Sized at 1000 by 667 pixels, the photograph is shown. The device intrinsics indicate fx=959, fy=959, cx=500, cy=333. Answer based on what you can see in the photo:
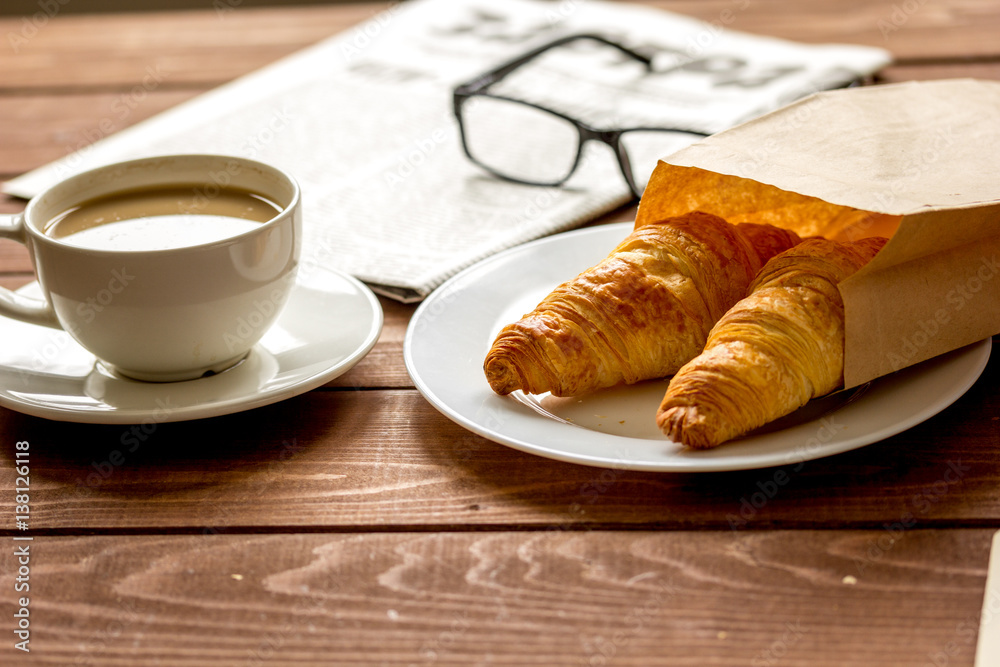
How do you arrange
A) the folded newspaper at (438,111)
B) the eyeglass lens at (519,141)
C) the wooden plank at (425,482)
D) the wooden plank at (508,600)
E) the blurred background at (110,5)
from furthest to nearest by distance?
the blurred background at (110,5), the eyeglass lens at (519,141), the folded newspaper at (438,111), the wooden plank at (425,482), the wooden plank at (508,600)

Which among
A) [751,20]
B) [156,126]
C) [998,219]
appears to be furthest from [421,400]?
[751,20]

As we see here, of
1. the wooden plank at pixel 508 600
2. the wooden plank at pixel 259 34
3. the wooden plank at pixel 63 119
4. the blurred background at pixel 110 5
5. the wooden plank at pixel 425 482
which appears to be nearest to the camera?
the wooden plank at pixel 508 600

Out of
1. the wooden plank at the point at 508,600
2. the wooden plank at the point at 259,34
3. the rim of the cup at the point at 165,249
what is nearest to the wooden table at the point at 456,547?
the wooden plank at the point at 508,600

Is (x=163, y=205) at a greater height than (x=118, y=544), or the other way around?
(x=163, y=205)

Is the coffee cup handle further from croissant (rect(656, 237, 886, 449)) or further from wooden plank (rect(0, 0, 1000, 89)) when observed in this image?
wooden plank (rect(0, 0, 1000, 89))

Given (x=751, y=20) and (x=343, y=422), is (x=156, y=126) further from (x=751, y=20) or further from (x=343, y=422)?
(x=751, y=20)

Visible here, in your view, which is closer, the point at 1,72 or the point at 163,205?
the point at 163,205

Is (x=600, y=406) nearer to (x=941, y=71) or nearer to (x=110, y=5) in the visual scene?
(x=941, y=71)

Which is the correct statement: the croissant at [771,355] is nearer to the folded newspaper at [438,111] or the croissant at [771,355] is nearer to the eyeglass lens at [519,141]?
the folded newspaper at [438,111]
